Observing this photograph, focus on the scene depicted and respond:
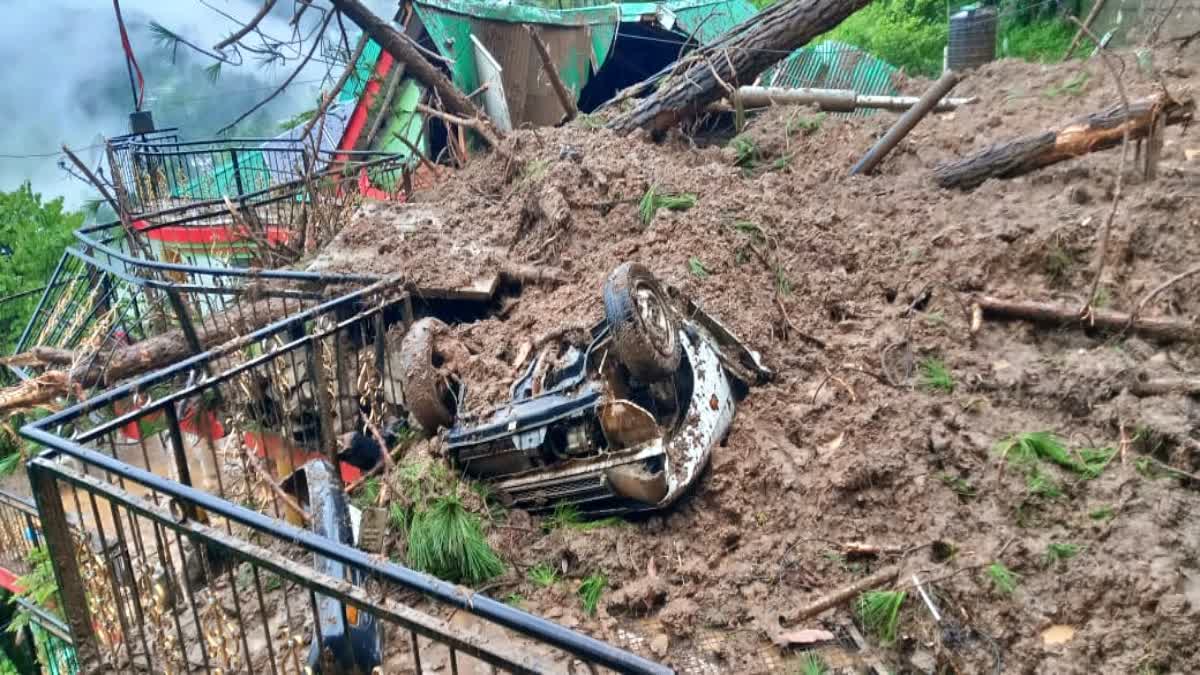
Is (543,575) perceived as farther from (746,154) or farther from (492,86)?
(492,86)

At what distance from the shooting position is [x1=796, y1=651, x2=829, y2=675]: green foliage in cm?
347

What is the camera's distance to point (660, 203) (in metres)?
6.48

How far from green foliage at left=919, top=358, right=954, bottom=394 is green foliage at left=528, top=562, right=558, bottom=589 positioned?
96.0 inches

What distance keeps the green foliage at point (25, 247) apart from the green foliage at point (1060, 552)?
47.7 ft

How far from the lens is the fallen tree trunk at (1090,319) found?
4.49 metres

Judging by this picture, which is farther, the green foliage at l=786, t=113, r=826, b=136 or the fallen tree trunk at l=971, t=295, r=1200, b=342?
the green foliage at l=786, t=113, r=826, b=136

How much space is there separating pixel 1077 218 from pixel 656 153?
12.6 ft

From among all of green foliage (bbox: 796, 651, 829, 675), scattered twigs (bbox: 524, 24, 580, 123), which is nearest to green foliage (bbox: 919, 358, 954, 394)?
green foliage (bbox: 796, 651, 829, 675)

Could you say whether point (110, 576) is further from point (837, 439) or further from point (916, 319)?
point (916, 319)

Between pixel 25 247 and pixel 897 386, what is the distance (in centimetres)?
1485

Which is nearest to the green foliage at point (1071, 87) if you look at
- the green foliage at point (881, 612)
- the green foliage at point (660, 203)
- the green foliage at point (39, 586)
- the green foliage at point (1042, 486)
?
the green foliage at point (660, 203)

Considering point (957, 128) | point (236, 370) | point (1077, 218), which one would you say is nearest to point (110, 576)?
point (236, 370)

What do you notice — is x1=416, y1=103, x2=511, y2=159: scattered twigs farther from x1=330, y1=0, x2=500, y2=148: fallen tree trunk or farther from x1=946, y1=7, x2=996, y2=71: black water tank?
x1=946, y1=7, x2=996, y2=71: black water tank

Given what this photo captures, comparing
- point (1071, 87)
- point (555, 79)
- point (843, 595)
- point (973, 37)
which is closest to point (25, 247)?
point (555, 79)
